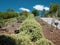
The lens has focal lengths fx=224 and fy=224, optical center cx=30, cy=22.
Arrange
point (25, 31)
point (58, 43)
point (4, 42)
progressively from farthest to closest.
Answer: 1. point (58, 43)
2. point (25, 31)
3. point (4, 42)

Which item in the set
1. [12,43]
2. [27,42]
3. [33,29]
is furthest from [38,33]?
[12,43]

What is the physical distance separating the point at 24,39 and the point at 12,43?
1005 millimetres

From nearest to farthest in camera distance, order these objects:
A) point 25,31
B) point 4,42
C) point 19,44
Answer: point 4,42 → point 19,44 → point 25,31

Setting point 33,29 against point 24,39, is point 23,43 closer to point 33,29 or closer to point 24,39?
point 24,39

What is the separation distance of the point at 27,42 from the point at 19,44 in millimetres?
368

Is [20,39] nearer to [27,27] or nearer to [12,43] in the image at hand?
[12,43]

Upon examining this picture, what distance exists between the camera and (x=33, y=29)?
7949mm

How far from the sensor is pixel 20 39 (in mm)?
6328

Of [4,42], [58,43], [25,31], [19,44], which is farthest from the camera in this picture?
[58,43]

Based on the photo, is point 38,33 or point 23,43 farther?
point 38,33

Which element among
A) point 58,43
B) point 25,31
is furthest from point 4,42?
point 58,43

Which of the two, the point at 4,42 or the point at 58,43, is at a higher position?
the point at 4,42

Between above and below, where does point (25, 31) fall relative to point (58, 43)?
above

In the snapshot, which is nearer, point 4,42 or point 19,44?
point 4,42
